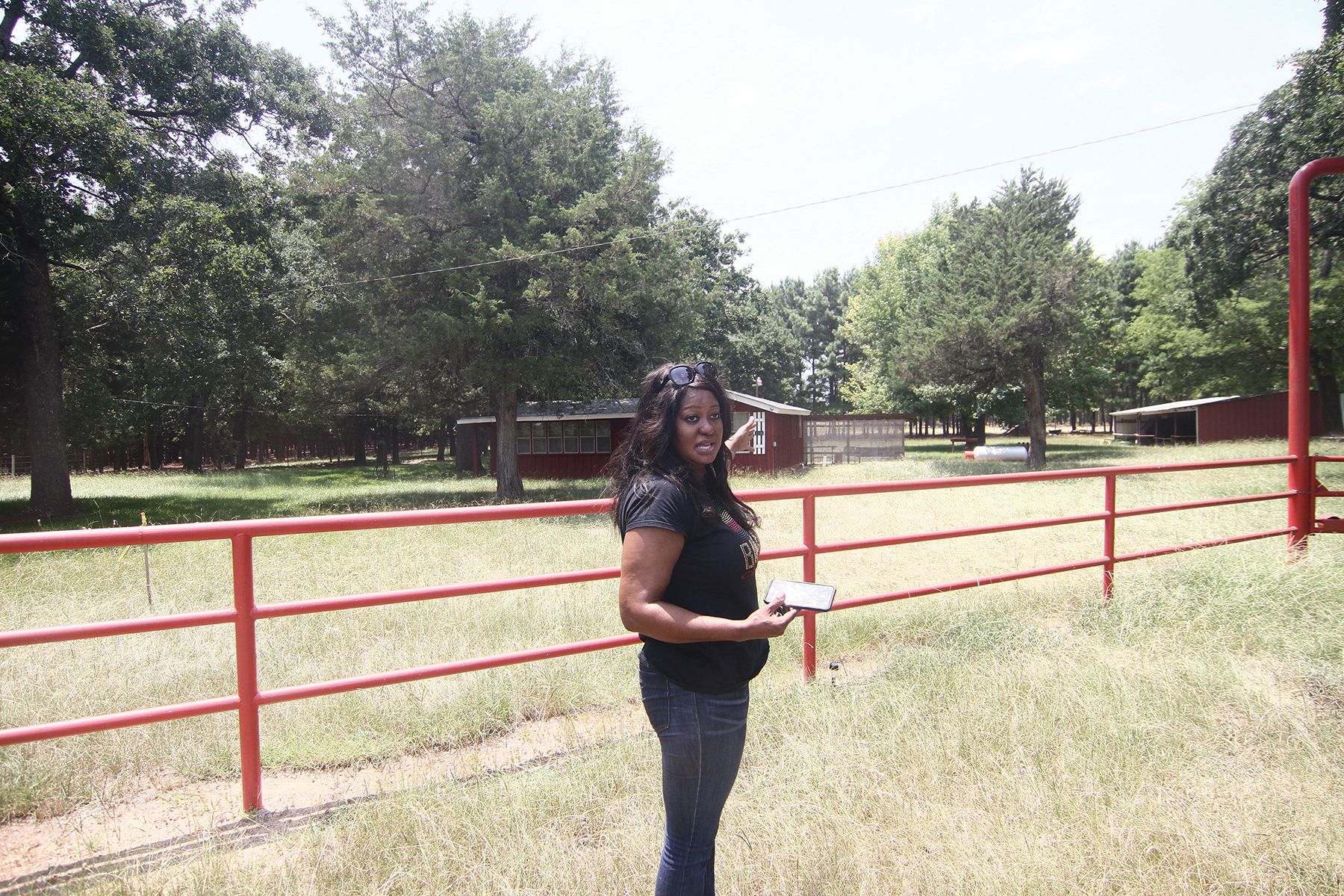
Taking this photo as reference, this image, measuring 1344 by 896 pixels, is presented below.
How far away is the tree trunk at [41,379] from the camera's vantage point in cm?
1672

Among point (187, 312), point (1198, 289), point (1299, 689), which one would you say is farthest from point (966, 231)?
point (1299, 689)

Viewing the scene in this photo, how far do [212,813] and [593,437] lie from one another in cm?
2673

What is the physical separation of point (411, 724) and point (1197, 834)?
11.6 ft

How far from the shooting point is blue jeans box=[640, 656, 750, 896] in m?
1.94

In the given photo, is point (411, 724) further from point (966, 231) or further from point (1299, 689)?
point (966, 231)

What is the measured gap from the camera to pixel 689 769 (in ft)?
6.35

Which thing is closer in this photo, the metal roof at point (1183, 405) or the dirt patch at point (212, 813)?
the dirt patch at point (212, 813)

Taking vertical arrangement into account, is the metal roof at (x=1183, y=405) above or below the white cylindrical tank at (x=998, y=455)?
above

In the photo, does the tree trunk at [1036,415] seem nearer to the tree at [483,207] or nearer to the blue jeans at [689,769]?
the tree at [483,207]

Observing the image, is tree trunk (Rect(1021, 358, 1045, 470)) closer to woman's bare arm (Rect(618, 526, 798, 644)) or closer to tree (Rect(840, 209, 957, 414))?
tree (Rect(840, 209, 957, 414))

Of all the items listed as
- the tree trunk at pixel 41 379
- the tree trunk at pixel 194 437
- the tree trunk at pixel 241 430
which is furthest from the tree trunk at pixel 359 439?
the tree trunk at pixel 41 379

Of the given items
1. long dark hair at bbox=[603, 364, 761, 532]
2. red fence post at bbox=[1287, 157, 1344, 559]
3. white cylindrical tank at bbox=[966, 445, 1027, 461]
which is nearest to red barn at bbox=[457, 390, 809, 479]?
white cylindrical tank at bbox=[966, 445, 1027, 461]

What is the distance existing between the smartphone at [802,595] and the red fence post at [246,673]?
7.23 feet

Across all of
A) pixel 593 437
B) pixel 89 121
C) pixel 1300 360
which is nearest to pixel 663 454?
pixel 1300 360
